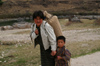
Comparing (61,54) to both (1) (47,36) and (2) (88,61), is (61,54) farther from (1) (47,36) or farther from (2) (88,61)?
(2) (88,61)

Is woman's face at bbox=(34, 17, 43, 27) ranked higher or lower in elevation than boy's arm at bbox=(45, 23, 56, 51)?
higher

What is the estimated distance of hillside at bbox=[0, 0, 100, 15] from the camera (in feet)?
261

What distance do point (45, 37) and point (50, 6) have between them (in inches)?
3366

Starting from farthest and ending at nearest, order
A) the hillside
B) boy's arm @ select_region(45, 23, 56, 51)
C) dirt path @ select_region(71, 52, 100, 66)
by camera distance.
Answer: the hillside → dirt path @ select_region(71, 52, 100, 66) → boy's arm @ select_region(45, 23, 56, 51)

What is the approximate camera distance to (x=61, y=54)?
486cm

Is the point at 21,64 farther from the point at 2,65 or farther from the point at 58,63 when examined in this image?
the point at 58,63

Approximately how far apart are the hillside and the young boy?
2908 inches

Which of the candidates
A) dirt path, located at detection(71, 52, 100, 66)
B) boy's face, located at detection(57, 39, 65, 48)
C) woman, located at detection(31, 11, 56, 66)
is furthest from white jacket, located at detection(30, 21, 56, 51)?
dirt path, located at detection(71, 52, 100, 66)

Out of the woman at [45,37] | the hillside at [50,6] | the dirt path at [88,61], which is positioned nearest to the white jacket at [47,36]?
the woman at [45,37]

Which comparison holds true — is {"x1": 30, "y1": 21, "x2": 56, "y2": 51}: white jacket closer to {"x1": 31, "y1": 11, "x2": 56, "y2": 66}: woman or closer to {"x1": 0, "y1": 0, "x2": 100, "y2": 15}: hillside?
{"x1": 31, "y1": 11, "x2": 56, "y2": 66}: woman

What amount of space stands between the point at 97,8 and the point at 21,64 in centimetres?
7807

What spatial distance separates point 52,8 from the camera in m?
86.0

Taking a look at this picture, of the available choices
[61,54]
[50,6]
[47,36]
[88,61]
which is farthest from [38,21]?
[50,6]

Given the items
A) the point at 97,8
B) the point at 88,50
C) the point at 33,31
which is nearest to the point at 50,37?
the point at 33,31
